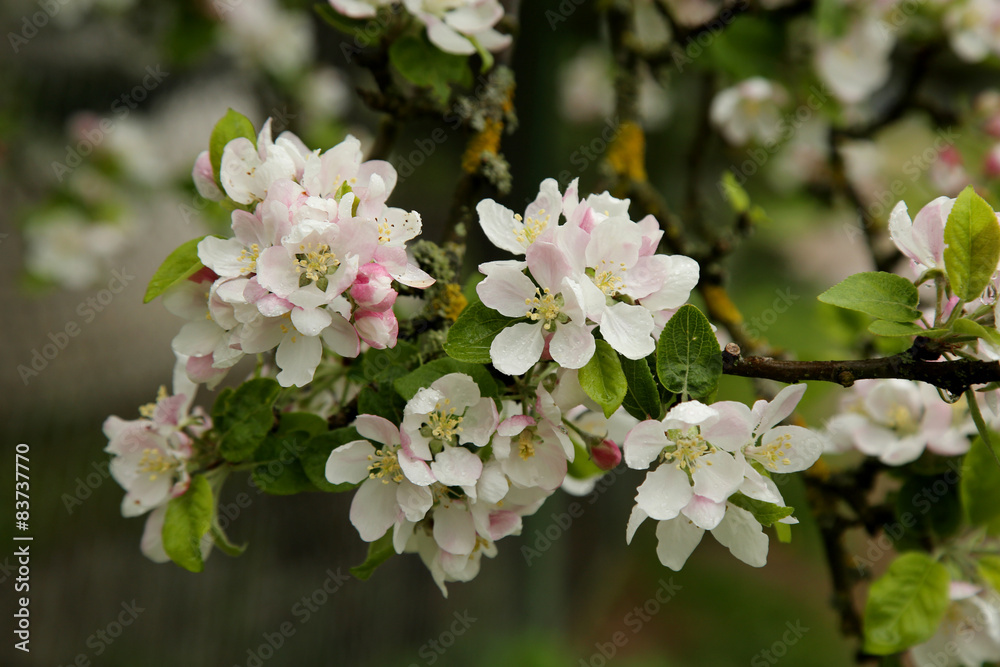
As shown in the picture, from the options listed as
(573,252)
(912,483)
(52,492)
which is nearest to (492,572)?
(52,492)

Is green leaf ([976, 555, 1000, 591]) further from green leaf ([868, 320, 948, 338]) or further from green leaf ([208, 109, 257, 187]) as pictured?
green leaf ([208, 109, 257, 187])

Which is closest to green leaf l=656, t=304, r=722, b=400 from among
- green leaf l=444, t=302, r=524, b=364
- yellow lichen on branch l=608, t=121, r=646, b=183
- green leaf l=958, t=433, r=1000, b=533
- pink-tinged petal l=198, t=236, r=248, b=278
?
green leaf l=444, t=302, r=524, b=364

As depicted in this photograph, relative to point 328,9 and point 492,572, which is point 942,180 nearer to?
point 328,9

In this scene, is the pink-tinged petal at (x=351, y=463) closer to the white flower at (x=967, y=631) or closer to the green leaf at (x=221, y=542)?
the green leaf at (x=221, y=542)

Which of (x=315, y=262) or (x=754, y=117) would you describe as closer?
(x=315, y=262)

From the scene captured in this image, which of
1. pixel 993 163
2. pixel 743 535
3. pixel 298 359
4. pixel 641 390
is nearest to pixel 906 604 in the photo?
pixel 743 535

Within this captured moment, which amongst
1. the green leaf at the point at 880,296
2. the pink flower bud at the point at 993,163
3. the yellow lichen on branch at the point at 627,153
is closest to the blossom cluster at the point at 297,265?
the green leaf at the point at 880,296

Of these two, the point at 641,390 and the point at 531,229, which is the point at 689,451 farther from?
the point at 531,229
